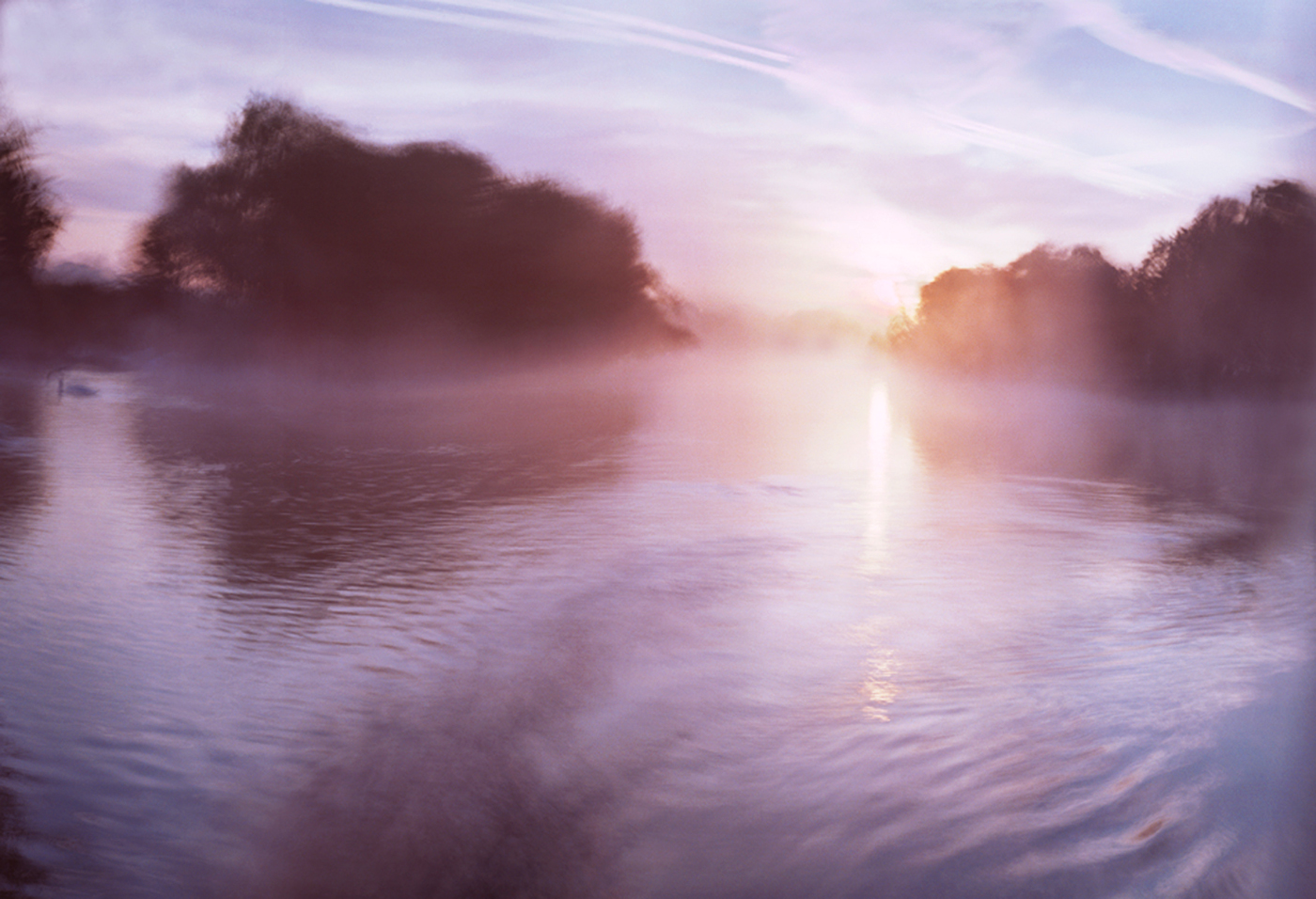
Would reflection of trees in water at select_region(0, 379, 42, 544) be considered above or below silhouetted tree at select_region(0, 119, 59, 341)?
below

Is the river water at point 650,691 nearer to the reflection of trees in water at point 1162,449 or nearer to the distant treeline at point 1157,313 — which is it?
the reflection of trees in water at point 1162,449

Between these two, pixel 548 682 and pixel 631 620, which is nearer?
pixel 548 682

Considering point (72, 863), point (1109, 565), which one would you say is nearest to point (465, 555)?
point (72, 863)

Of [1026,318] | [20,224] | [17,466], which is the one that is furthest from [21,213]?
[1026,318]

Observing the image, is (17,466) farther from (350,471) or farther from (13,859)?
(13,859)

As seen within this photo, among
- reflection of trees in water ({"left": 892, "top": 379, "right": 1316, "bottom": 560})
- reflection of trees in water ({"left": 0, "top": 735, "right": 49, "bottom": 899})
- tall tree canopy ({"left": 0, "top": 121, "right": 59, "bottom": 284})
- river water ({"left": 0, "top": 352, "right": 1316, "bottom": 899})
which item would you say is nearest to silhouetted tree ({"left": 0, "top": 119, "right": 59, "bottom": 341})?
tall tree canopy ({"left": 0, "top": 121, "right": 59, "bottom": 284})

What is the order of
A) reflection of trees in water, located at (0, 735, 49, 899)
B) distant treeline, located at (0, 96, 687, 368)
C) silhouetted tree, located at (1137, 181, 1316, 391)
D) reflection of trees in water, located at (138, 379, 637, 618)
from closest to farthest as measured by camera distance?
reflection of trees in water, located at (0, 735, 49, 899), reflection of trees in water, located at (138, 379, 637, 618), silhouetted tree, located at (1137, 181, 1316, 391), distant treeline, located at (0, 96, 687, 368)

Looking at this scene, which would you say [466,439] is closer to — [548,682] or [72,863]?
[548,682]

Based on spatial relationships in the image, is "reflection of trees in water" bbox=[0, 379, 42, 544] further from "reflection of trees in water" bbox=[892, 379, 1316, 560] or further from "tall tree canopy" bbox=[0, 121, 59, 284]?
"reflection of trees in water" bbox=[892, 379, 1316, 560]

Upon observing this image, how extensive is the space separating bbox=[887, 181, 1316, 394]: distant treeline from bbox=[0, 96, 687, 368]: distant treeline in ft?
9.53

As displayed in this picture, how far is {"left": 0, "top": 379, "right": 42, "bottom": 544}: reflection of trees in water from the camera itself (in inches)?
243

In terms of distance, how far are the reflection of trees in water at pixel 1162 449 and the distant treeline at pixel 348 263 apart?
13.5 feet

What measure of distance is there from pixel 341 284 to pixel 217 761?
27.8 ft

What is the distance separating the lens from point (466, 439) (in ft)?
40.2
